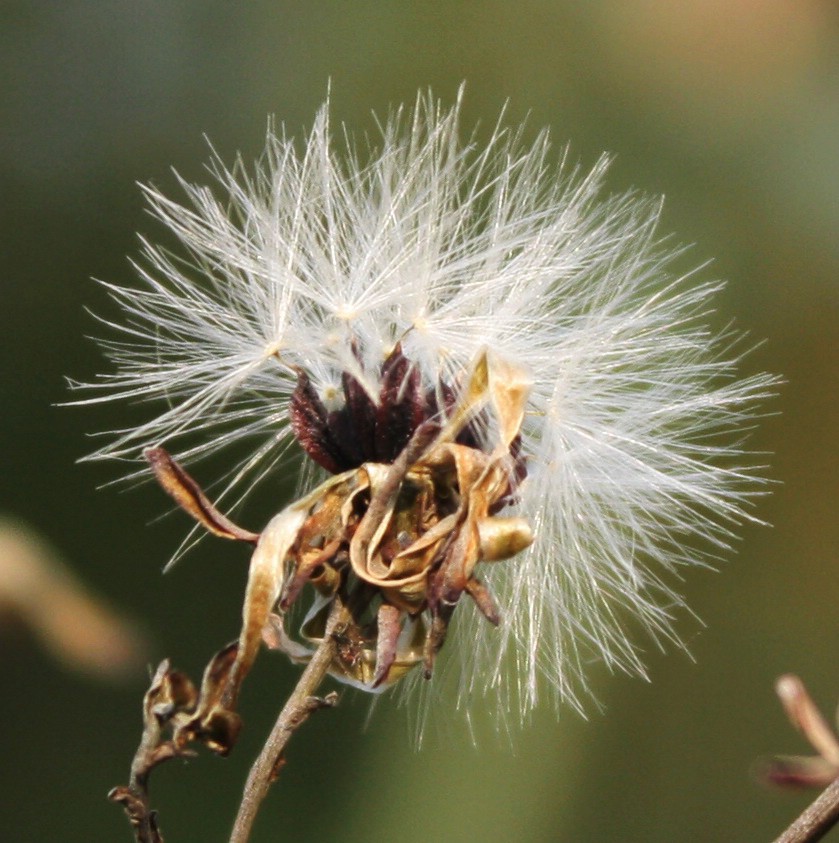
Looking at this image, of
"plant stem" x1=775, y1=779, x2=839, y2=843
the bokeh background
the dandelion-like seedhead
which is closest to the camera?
"plant stem" x1=775, y1=779, x2=839, y2=843

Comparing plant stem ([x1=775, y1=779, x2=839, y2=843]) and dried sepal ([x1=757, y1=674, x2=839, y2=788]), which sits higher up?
dried sepal ([x1=757, y1=674, x2=839, y2=788])

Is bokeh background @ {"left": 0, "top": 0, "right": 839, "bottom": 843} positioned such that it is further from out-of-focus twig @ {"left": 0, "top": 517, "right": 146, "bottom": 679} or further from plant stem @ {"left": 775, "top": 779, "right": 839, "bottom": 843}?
plant stem @ {"left": 775, "top": 779, "right": 839, "bottom": 843}

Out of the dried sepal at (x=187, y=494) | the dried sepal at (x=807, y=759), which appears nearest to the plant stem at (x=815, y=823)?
the dried sepal at (x=807, y=759)

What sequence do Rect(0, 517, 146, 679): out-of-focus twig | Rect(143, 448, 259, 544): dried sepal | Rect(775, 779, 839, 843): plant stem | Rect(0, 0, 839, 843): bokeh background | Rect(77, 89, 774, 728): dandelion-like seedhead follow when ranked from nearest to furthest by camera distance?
Rect(775, 779, 839, 843): plant stem, Rect(143, 448, 259, 544): dried sepal, Rect(77, 89, 774, 728): dandelion-like seedhead, Rect(0, 517, 146, 679): out-of-focus twig, Rect(0, 0, 839, 843): bokeh background

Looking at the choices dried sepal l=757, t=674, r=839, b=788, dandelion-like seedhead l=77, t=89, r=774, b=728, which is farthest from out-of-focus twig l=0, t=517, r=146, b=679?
dried sepal l=757, t=674, r=839, b=788

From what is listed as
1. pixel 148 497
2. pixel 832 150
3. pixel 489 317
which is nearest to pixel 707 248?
pixel 832 150

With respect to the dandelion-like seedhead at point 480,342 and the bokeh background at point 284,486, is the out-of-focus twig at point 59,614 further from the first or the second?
the bokeh background at point 284,486

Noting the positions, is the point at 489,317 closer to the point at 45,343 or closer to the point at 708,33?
the point at 45,343
